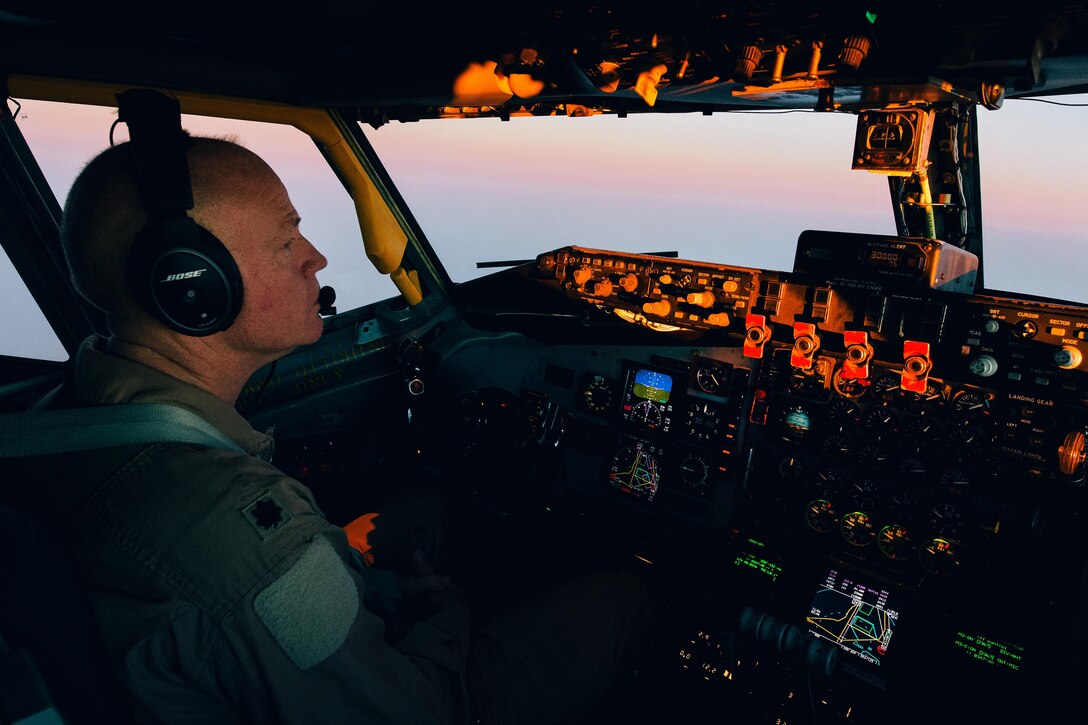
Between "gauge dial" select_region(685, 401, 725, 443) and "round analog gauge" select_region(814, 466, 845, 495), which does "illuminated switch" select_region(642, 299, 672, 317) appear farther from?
"round analog gauge" select_region(814, 466, 845, 495)

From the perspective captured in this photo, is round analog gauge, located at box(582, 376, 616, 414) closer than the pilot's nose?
No

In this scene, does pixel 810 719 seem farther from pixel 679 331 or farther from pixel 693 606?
→ pixel 679 331

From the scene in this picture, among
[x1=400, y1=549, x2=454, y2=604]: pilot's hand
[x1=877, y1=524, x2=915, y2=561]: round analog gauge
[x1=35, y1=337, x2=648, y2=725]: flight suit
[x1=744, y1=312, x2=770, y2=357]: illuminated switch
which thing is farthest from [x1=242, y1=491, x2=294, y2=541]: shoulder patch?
[x1=877, y1=524, x2=915, y2=561]: round analog gauge

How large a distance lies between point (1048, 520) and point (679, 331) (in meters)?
1.32

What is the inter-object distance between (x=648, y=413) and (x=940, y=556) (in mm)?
1145

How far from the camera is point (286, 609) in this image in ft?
3.08

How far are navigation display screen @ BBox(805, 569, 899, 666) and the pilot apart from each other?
1.17 m

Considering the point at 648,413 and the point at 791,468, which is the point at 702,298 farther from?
the point at 791,468

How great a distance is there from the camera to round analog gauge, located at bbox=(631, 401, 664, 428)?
2744 mm

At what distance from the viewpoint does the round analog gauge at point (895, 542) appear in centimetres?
217

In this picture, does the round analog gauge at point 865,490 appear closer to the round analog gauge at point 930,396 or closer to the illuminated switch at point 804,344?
the round analog gauge at point 930,396

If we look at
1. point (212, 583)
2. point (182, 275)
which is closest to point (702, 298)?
point (182, 275)

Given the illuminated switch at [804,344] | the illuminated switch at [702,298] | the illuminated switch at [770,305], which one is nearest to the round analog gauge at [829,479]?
the illuminated switch at [804,344]

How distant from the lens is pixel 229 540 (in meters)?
0.93
